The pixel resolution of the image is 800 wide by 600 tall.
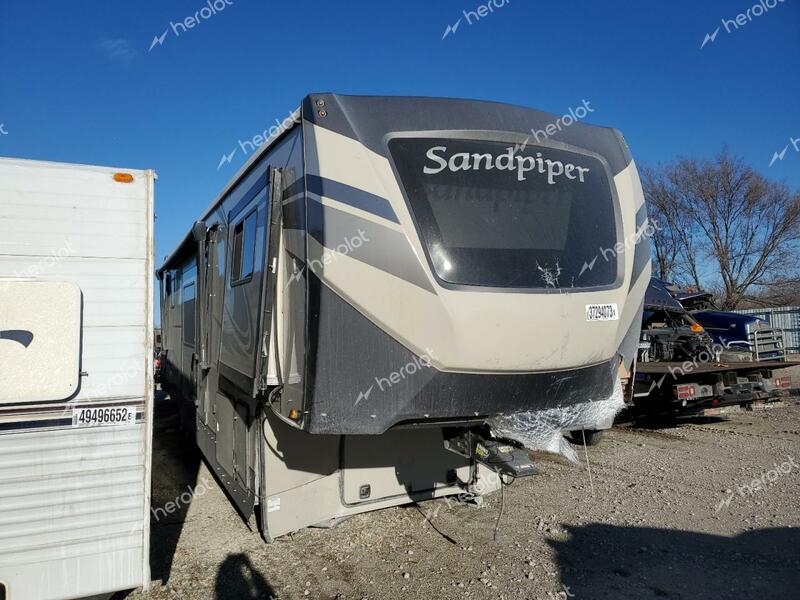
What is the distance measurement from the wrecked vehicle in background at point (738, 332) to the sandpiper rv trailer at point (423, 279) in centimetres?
745

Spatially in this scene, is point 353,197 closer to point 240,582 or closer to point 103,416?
point 103,416

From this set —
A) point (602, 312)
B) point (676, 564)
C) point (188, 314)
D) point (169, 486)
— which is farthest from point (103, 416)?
point (188, 314)

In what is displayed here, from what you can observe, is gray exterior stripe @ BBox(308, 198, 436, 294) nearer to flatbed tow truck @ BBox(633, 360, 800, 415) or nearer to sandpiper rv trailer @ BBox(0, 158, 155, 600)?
sandpiper rv trailer @ BBox(0, 158, 155, 600)

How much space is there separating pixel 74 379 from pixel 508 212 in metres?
2.66

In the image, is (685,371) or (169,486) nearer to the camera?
(169,486)

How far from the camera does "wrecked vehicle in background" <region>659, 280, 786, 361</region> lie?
432 inches

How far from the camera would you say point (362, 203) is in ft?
10.9

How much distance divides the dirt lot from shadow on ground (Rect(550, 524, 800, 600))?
12mm

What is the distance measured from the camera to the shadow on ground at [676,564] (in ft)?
12.5

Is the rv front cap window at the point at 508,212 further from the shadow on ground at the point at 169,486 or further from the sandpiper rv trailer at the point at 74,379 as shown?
the shadow on ground at the point at 169,486

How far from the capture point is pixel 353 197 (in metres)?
3.33

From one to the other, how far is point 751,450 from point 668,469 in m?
1.84

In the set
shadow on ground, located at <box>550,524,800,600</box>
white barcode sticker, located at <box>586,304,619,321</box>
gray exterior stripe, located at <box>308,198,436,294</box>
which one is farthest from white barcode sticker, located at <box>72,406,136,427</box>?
shadow on ground, located at <box>550,524,800,600</box>

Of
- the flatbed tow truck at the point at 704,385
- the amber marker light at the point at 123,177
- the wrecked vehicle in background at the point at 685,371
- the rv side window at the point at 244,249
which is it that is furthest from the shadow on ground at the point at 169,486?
the flatbed tow truck at the point at 704,385
